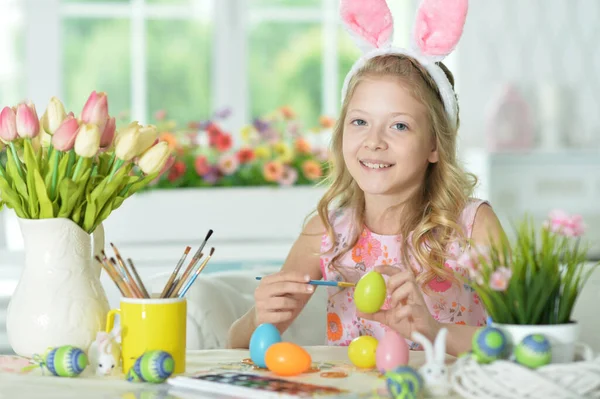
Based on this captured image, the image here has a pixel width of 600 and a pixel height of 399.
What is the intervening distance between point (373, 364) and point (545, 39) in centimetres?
400

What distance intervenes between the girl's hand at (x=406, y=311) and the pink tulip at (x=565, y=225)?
294 mm

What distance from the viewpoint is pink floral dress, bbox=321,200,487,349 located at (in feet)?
6.43

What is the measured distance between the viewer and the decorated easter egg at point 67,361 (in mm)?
1282

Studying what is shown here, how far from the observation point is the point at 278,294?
60.0 inches

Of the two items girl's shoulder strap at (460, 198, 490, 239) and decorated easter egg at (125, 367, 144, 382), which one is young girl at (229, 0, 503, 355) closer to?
girl's shoulder strap at (460, 198, 490, 239)

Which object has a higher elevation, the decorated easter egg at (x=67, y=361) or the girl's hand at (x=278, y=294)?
the girl's hand at (x=278, y=294)

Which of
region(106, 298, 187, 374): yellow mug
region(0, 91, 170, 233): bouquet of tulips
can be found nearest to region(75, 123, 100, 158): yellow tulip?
region(0, 91, 170, 233): bouquet of tulips

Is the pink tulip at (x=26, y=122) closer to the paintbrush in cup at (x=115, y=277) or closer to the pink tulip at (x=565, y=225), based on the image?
the paintbrush in cup at (x=115, y=277)

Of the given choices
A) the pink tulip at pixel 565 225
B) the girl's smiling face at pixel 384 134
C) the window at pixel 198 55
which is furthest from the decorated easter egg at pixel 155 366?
the window at pixel 198 55

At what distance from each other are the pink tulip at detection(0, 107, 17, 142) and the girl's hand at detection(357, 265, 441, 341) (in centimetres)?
60

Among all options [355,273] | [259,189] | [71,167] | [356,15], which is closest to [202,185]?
[259,189]

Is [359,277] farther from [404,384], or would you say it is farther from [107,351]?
[404,384]

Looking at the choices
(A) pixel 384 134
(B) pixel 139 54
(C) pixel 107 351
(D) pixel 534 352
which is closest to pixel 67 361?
(C) pixel 107 351

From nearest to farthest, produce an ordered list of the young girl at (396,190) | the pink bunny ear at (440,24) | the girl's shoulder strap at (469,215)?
the pink bunny ear at (440,24) < the young girl at (396,190) < the girl's shoulder strap at (469,215)
